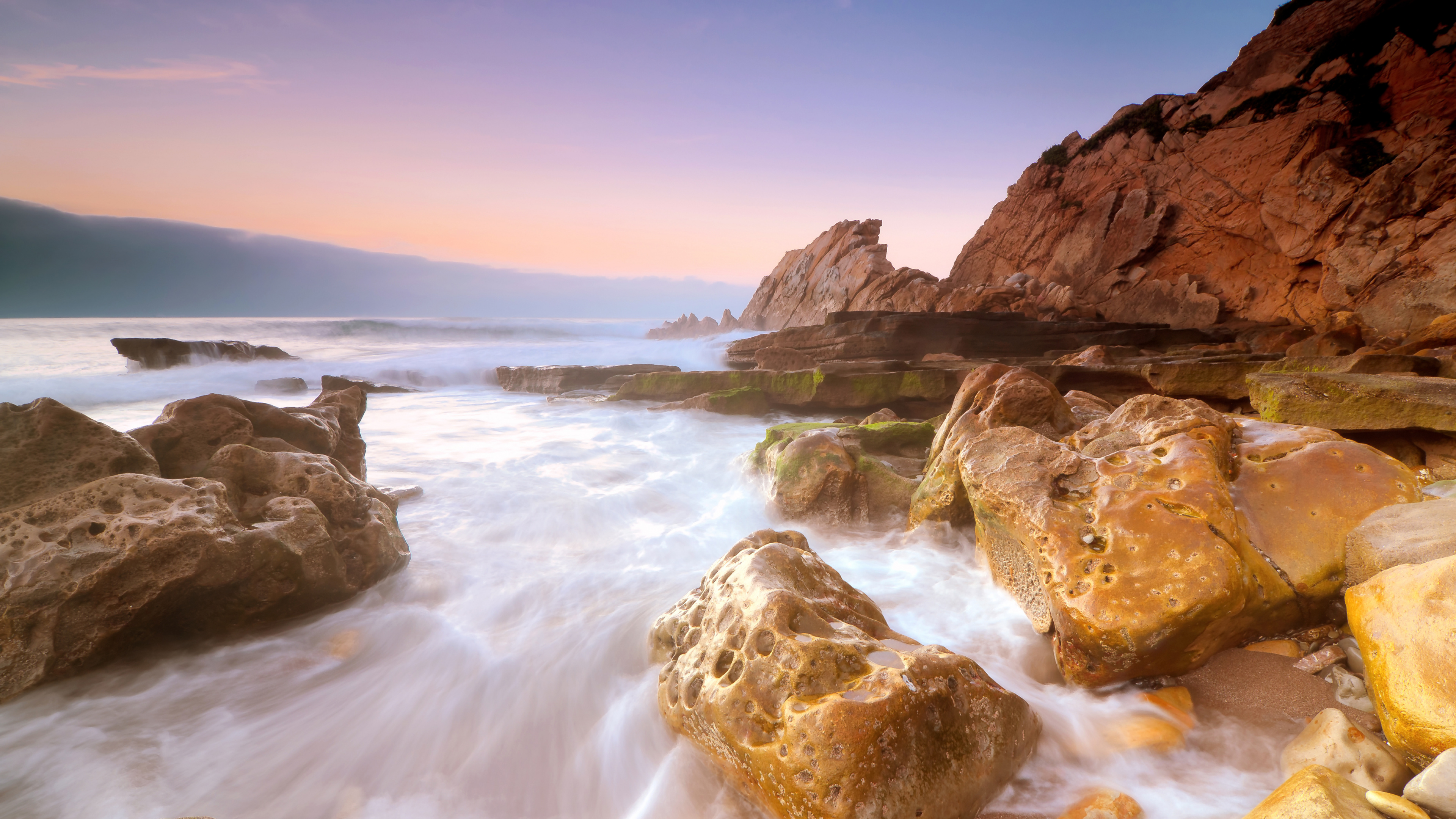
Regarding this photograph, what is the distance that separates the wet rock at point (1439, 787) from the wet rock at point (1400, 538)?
1143 mm

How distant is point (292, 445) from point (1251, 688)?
19.5 feet

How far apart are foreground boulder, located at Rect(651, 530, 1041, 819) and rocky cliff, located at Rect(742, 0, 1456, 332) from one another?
20752mm

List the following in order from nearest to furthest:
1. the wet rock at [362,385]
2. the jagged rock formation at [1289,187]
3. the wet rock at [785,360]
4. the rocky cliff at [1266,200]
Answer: the wet rock at [362,385] → the wet rock at [785,360] → the jagged rock formation at [1289,187] → the rocky cliff at [1266,200]

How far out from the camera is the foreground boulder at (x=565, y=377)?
1611 cm

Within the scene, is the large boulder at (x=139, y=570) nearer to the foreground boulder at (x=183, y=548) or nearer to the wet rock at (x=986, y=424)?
the foreground boulder at (x=183, y=548)

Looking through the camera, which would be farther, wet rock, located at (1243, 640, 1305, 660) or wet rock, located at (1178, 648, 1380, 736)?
wet rock, located at (1243, 640, 1305, 660)

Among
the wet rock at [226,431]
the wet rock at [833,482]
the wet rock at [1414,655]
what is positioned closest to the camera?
the wet rock at [1414,655]

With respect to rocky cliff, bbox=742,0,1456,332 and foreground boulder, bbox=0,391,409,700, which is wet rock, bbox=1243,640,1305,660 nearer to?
foreground boulder, bbox=0,391,409,700

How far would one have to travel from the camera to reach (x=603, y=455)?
8359 millimetres

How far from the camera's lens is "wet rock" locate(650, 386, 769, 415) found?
35.6 ft

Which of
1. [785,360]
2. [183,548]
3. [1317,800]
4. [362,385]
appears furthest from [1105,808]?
[362,385]

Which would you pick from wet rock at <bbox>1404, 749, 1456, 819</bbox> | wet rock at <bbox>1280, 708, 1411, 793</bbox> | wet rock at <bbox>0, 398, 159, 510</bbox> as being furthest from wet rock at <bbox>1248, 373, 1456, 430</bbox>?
wet rock at <bbox>0, 398, 159, 510</bbox>

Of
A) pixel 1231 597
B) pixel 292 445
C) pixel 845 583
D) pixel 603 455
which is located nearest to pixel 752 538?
pixel 845 583

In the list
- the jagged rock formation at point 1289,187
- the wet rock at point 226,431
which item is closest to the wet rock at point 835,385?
the wet rock at point 226,431
